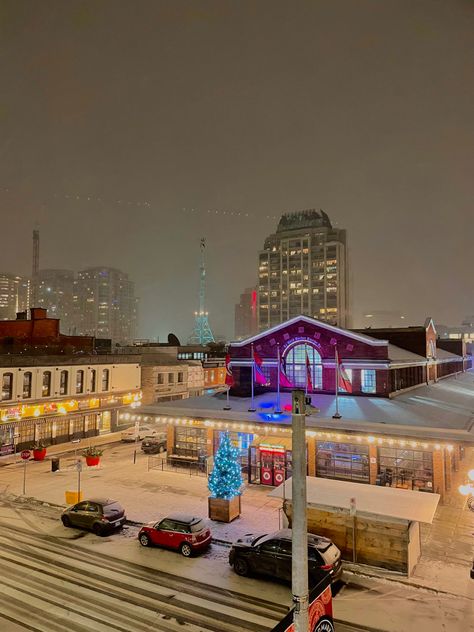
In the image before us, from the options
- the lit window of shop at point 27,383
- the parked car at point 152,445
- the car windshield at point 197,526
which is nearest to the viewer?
the car windshield at point 197,526

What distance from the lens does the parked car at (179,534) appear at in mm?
17875

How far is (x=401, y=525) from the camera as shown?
16.6 metres

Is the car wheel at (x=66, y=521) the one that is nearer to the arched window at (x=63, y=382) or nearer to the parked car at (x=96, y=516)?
the parked car at (x=96, y=516)

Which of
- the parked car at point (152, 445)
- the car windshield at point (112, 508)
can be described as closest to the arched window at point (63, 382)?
the parked car at point (152, 445)

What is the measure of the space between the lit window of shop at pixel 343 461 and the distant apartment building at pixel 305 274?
13667cm

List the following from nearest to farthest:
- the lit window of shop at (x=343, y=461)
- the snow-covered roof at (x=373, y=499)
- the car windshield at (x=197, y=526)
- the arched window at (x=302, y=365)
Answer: the snow-covered roof at (x=373, y=499)
the car windshield at (x=197, y=526)
the lit window of shop at (x=343, y=461)
the arched window at (x=302, y=365)

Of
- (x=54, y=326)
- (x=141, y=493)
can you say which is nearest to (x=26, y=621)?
(x=141, y=493)

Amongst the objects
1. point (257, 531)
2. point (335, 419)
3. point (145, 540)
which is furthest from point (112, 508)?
point (335, 419)

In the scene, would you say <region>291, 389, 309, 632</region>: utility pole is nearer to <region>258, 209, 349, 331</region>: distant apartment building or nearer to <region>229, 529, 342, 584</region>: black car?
<region>229, 529, 342, 584</region>: black car

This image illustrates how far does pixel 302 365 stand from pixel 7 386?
81.9 ft

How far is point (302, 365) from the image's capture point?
3575cm

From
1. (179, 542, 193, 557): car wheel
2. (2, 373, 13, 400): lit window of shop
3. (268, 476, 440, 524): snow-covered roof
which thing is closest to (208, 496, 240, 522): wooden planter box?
(268, 476, 440, 524): snow-covered roof

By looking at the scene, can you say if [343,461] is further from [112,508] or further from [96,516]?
[96,516]

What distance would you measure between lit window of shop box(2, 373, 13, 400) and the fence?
44.5 feet
